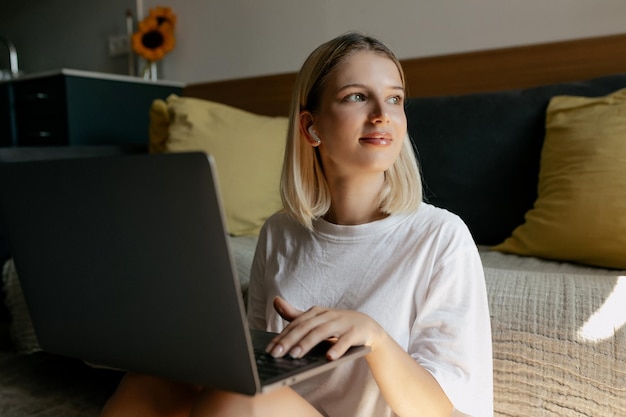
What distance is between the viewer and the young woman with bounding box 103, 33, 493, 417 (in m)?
0.82

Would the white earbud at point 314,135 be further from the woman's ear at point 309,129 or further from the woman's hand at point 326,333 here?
the woman's hand at point 326,333

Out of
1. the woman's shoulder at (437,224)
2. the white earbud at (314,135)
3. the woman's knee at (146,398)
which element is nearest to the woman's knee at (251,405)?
the woman's knee at (146,398)

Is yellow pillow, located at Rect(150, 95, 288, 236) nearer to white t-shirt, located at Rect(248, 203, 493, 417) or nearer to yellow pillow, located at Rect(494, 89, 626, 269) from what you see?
yellow pillow, located at Rect(494, 89, 626, 269)

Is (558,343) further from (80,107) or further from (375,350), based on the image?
(80,107)

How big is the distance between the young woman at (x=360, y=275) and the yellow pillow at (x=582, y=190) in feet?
1.74

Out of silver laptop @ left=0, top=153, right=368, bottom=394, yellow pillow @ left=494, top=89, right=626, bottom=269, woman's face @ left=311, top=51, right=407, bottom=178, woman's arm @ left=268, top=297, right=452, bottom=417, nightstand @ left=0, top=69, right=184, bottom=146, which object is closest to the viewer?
silver laptop @ left=0, top=153, right=368, bottom=394

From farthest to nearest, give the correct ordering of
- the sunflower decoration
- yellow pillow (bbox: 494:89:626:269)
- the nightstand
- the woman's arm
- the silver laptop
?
the sunflower decoration, the nightstand, yellow pillow (bbox: 494:89:626:269), the woman's arm, the silver laptop

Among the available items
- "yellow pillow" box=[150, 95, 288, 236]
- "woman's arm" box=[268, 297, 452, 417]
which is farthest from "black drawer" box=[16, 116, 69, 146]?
"woman's arm" box=[268, 297, 452, 417]

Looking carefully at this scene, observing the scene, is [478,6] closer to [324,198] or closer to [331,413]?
[324,198]

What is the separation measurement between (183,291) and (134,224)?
0.08m

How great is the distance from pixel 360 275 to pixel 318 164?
23 cm

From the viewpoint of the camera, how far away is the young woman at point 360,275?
82 centimetres

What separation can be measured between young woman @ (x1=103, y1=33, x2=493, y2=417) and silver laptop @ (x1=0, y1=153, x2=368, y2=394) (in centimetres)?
8

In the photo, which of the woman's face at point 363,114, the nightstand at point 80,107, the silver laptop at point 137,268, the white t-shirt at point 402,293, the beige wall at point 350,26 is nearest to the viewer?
the silver laptop at point 137,268
